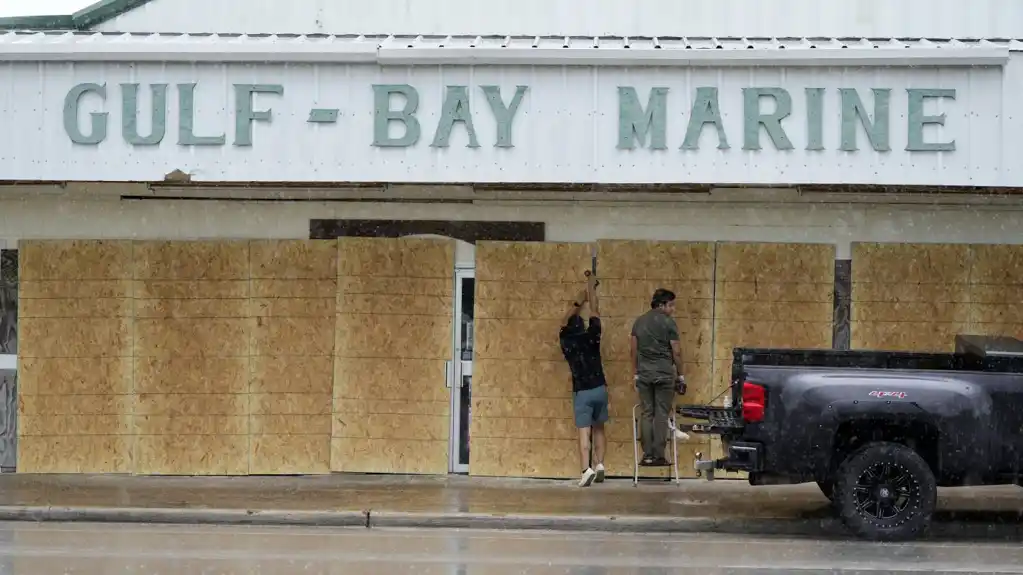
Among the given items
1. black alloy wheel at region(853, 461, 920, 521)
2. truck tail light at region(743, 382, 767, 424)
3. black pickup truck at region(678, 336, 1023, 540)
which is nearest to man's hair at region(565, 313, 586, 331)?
black pickup truck at region(678, 336, 1023, 540)

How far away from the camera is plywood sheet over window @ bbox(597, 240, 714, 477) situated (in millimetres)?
15000

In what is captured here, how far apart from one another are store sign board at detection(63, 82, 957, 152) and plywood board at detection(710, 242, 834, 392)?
1799 millimetres

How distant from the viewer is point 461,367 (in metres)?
15.2

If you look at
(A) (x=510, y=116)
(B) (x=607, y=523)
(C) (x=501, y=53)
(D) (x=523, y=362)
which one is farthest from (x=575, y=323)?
(C) (x=501, y=53)

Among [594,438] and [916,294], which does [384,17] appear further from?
[916,294]

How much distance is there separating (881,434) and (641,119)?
12.8 feet

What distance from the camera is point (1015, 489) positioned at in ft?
46.9

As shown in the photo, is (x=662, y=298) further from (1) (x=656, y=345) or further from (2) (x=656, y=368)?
(2) (x=656, y=368)

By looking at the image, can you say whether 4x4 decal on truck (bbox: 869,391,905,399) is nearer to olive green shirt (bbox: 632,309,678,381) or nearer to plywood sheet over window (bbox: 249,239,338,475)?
olive green shirt (bbox: 632,309,678,381)

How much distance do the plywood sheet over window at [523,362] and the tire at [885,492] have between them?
4.14 metres

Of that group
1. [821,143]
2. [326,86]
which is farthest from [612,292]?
[326,86]

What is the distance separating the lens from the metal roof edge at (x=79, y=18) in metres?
16.0

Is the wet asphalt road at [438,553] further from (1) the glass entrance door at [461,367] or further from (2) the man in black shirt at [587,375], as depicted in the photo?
(1) the glass entrance door at [461,367]

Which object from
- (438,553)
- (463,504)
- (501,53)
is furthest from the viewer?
(501,53)
